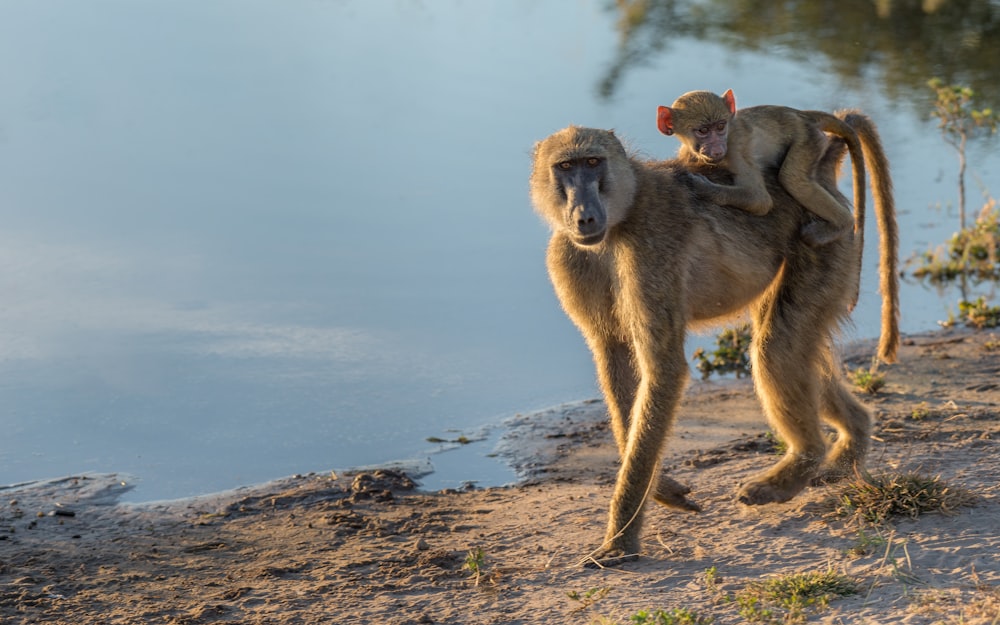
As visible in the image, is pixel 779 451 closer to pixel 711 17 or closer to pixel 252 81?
pixel 252 81

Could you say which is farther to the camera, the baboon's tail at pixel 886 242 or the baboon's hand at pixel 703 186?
the baboon's tail at pixel 886 242

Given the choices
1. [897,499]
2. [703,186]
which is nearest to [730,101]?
[703,186]

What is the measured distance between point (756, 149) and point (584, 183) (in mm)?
817

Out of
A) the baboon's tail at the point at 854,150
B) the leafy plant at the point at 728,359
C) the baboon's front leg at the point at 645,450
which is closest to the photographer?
the baboon's front leg at the point at 645,450

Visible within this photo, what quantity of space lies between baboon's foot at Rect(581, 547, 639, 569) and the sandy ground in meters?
0.05

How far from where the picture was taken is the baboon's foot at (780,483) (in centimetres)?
522

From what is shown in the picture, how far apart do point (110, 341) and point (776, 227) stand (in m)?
4.09

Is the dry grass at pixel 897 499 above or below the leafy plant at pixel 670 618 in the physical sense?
above

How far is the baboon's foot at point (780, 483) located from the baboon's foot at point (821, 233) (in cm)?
87

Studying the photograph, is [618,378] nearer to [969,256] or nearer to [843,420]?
[843,420]

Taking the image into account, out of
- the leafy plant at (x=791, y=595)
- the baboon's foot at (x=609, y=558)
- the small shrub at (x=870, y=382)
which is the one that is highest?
the small shrub at (x=870, y=382)

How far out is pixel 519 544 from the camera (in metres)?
5.29

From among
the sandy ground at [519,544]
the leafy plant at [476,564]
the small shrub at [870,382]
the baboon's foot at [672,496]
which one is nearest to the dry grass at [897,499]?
the sandy ground at [519,544]

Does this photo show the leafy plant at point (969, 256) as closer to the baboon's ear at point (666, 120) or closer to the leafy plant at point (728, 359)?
the leafy plant at point (728, 359)
